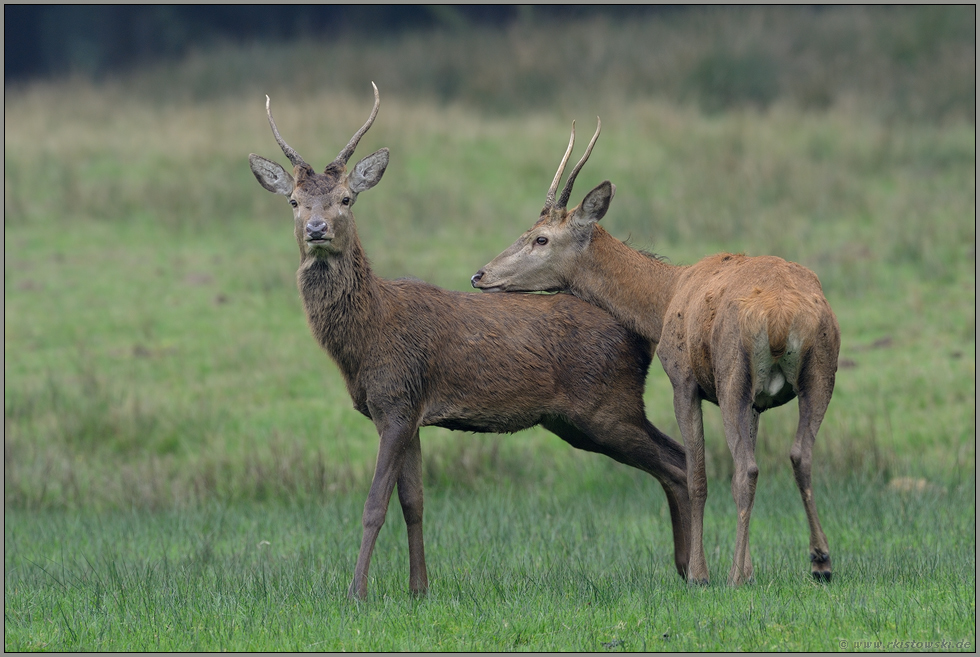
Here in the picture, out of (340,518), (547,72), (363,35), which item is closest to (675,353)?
(340,518)

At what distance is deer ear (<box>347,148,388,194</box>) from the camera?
728cm

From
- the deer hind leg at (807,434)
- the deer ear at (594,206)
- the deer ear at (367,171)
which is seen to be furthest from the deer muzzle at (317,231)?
the deer hind leg at (807,434)

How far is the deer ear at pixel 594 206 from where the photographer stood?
7.73 m

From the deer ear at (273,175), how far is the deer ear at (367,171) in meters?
0.38

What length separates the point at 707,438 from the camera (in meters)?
10.5

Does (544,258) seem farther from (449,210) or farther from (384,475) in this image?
(449,210)

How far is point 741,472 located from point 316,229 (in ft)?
8.92

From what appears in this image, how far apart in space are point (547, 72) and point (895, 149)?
8525 mm

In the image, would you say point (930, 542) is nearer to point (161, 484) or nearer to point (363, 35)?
point (161, 484)

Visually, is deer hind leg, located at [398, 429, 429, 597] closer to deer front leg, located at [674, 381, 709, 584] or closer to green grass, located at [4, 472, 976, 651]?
green grass, located at [4, 472, 976, 651]

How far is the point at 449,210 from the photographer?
58.6 feet

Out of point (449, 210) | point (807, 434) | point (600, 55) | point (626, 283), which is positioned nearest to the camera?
point (807, 434)

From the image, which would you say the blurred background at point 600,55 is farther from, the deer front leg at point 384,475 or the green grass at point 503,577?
the deer front leg at point 384,475

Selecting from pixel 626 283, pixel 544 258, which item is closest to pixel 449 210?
pixel 544 258
